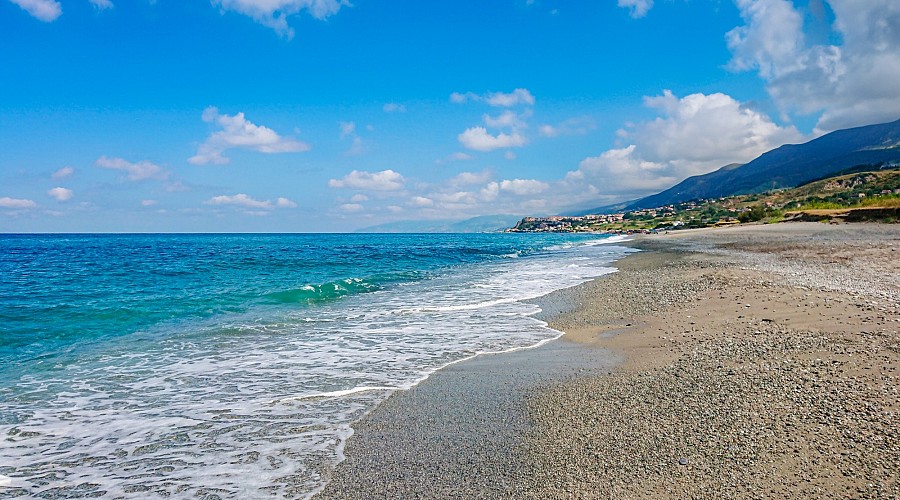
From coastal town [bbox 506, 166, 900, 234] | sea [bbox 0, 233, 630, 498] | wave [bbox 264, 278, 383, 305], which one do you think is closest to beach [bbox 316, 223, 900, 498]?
sea [bbox 0, 233, 630, 498]

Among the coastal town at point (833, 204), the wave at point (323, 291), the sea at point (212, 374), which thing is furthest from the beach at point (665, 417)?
the coastal town at point (833, 204)

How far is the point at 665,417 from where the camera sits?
5590 mm

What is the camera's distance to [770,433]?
4949mm

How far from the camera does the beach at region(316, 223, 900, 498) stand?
4.28m

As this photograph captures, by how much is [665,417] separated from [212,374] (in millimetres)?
7674

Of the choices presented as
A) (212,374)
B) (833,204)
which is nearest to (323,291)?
(212,374)

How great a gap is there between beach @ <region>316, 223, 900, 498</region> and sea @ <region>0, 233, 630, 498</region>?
2.74ft

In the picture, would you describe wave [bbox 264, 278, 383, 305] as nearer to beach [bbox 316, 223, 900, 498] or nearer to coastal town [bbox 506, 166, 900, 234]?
beach [bbox 316, 223, 900, 498]

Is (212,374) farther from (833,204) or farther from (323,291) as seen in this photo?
(833,204)

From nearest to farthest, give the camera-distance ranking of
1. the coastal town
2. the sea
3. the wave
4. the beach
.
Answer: the beach, the sea, the wave, the coastal town

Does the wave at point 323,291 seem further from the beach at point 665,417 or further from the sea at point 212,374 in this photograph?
the beach at point 665,417

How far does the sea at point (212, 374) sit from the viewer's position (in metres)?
5.23

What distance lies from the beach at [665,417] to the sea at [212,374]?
83 centimetres

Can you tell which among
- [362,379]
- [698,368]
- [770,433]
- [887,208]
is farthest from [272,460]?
[887,208]
